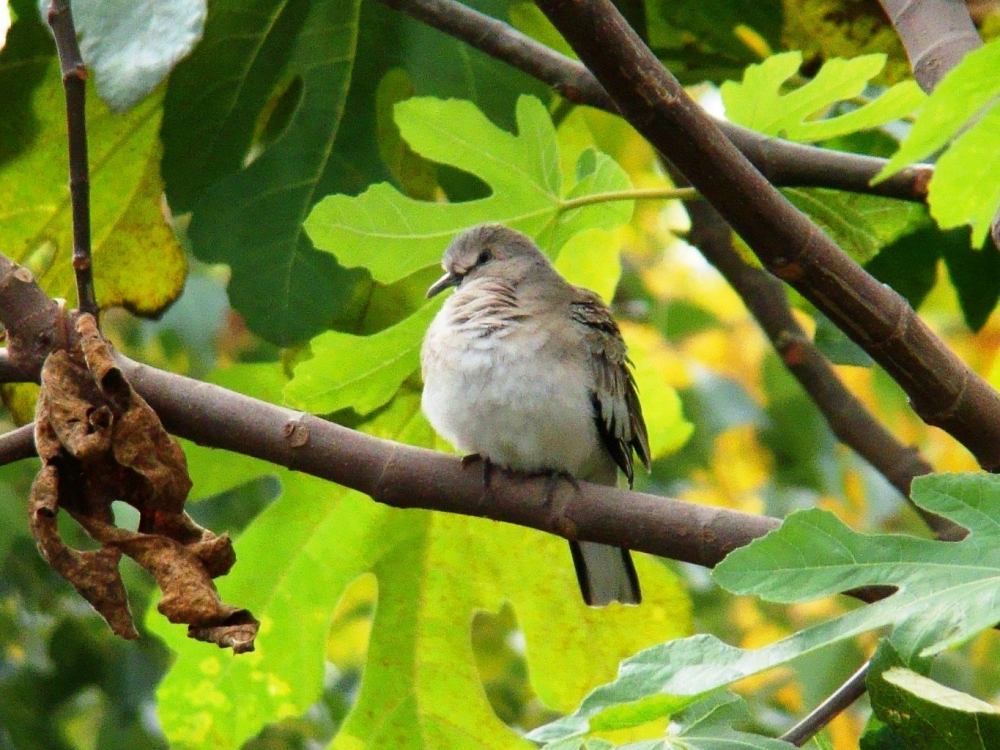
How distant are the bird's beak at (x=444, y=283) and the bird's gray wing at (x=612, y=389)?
12.5 inches

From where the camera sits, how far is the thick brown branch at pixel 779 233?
1.79 m

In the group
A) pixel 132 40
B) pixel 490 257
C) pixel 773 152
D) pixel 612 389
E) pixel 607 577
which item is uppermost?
pixel 132 40

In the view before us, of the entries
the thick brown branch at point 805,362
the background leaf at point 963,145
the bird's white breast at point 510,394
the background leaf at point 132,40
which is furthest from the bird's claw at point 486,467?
the thick brown branch at point 805,362

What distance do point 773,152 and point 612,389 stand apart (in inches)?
35.0

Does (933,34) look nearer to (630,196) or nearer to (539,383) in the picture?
(630,196)

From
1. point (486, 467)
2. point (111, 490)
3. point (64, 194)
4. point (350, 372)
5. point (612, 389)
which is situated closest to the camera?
point (111, 490)

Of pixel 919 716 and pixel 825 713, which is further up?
pixel 919 716

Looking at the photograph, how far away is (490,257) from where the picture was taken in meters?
3.51

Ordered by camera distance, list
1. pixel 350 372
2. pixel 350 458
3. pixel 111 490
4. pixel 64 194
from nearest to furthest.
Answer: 1. pixel 111 490
2. pixel 350 458
3. pixel 350 372
4. pixel 64 194

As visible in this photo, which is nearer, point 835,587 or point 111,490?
point 835,587

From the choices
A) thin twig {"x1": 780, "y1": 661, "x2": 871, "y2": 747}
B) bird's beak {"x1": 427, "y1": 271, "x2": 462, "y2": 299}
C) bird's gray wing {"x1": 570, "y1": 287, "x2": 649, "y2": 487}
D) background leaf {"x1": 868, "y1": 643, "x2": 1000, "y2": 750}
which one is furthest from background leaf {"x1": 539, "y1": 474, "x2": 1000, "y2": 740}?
bird's beak {"x1": 427, "y1": 271, "x2": 462, "y2": 299}

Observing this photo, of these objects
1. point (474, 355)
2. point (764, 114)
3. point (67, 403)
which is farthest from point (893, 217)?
point (67, 403)

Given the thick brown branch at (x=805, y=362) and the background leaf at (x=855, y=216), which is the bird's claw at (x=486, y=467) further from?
the thick brown branch at (x=805, y=362)

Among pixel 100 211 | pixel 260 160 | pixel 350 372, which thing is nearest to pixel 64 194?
pixel 100 211
